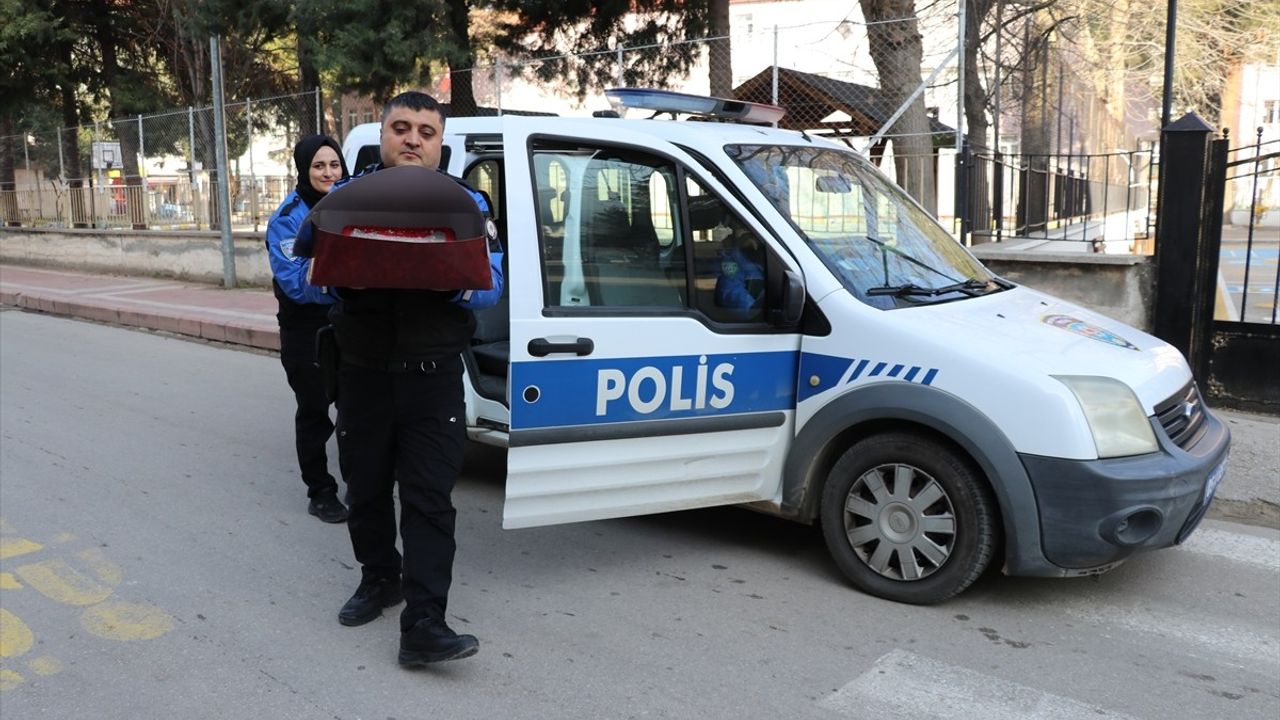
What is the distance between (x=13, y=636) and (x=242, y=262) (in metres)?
13.1

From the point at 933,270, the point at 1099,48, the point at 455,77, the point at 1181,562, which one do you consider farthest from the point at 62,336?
the point at 1099,48

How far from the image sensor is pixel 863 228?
4570 mm

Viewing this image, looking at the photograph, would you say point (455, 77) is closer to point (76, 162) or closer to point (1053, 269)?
point (1053, 269)

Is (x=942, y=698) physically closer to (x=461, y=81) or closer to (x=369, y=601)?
(x=369, y=601)

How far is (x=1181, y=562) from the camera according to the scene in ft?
15.1

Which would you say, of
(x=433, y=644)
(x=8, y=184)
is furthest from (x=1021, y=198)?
(x=8, y=184)

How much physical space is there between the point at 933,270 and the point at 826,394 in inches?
35.5

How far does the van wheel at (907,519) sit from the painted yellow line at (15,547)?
11.8ft

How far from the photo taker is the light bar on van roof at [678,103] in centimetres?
468

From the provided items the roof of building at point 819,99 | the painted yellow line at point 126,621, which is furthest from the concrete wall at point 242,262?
the painted yellow line at point 126,621

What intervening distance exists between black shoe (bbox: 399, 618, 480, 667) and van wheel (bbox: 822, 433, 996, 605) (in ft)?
5.09

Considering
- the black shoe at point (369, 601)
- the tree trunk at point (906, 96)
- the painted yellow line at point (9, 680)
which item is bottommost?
the painted yellow line at point (9, 680)

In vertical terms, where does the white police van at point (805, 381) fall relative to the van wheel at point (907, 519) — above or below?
above

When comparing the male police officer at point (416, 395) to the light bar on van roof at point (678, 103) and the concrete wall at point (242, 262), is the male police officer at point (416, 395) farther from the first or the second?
the concrete wall at point (242, 262)
